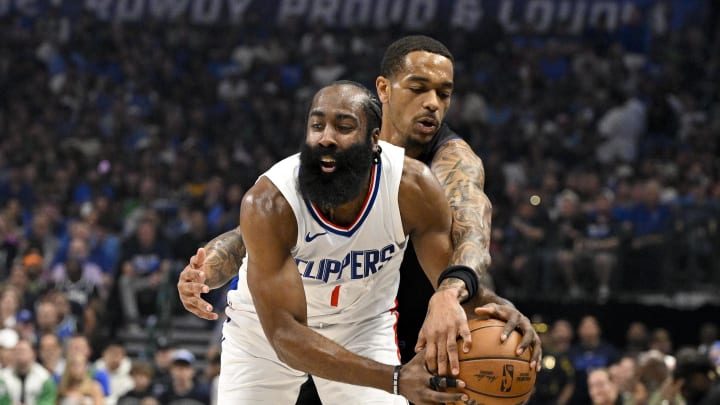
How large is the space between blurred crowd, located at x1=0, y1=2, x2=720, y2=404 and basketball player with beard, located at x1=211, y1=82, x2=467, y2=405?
13.4 ft

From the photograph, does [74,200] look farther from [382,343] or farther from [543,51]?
[382,343]

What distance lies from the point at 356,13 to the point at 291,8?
1.07 meters

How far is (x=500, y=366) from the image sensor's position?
3.77 meters

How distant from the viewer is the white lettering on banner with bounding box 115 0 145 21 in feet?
60.8

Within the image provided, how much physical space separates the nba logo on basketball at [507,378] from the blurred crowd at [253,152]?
14.4 feet

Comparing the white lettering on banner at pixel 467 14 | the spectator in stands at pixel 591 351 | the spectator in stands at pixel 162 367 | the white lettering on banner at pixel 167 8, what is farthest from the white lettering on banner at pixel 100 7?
the spectator in stands at pixel 591 351

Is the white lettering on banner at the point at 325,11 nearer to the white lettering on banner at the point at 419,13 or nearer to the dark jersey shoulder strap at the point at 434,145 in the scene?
the white lettering on banner at the point at 419,13

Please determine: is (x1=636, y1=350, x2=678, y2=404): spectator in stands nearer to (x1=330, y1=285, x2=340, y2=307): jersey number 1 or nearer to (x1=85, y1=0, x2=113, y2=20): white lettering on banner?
(x1=330, y1=285, x2=340, y2=307): jersey number 1

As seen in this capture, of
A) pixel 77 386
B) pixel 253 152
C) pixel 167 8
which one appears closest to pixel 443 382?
pixel 77 386

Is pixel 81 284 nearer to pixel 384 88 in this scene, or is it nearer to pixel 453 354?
pixel 384 88

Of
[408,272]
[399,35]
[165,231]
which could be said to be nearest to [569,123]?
[399,35]

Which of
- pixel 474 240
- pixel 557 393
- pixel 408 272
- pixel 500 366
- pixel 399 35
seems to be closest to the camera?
pixel 500 366

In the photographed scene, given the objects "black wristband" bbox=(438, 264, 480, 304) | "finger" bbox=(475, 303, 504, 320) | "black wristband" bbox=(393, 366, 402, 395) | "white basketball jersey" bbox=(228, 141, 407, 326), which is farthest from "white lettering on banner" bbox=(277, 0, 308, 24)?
"black wristband" bbox=(393, 366, 402, 395)

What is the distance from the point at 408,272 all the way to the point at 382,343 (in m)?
0.48
